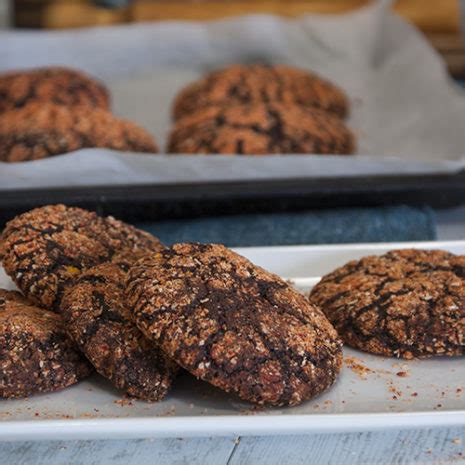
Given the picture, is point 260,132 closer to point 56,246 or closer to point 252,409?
point 56,246

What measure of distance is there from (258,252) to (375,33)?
1817 millimetres

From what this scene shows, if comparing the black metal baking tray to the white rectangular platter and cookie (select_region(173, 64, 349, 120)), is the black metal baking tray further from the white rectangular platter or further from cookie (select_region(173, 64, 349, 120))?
cookie (select_region(173, 64, 349, 120))

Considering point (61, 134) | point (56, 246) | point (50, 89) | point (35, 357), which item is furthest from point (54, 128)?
point (35, 357)

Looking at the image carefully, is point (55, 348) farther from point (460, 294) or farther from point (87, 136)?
point (87, 136)

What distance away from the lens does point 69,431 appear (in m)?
1.06

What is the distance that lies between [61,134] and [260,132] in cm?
50

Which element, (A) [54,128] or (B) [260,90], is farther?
(B) [260,90]

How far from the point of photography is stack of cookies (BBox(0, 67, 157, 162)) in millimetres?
2184

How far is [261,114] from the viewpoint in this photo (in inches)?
92.9

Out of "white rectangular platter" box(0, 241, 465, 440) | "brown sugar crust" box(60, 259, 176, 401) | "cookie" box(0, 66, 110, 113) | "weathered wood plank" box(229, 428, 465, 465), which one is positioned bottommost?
"cookie" box(0, 66, 110, 113)

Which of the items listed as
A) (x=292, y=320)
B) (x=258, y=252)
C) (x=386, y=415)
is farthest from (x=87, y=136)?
(x=386, y=415)

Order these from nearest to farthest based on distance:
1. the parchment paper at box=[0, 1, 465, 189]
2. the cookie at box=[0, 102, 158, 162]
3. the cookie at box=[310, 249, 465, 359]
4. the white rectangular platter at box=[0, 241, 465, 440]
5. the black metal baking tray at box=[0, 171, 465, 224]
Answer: the white rectangular platter at box=[0, 241, 465, 440] < the cookie at box=[310, 249, 465, 359] < the black metal baking tray at box=[0, 171, 465, 224] < the cookie at box=[0, 102, 158, 162] < the parchment paper at box=[0, 1, 465, 189]

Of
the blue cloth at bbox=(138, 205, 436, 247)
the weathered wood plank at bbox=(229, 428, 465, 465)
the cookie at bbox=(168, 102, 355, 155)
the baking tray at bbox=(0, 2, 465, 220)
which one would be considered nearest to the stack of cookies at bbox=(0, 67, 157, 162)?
the cookie at bbox=(168, 102, 355, 155)

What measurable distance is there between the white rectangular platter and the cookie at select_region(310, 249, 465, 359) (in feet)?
0.09
